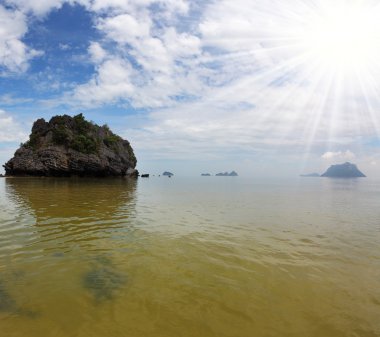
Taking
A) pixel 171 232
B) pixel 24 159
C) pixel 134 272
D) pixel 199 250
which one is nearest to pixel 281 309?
pixel 134 272

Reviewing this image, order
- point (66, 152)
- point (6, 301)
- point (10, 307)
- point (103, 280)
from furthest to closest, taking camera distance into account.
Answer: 1. point (66, 152)
2. point (103, 280)
3. point (6, 301)
4. point (10, 307)

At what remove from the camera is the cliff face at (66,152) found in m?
82.4

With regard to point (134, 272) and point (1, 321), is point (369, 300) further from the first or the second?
point (1, 321)

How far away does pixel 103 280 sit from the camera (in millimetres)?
8523

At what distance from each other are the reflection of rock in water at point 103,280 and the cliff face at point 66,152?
8103cm

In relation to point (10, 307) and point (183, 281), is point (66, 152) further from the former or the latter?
point (10, 307)

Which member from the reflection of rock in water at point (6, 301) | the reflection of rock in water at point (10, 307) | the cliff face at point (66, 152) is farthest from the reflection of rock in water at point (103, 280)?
A: the cliff face at point (66, 152)

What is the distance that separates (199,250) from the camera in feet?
40.0

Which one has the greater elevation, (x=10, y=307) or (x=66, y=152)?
(x=66, y=152)

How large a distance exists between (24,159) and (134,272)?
87194mm

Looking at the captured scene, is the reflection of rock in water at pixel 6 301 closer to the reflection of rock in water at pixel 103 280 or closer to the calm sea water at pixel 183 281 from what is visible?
the calm sea water at pixel 183 281

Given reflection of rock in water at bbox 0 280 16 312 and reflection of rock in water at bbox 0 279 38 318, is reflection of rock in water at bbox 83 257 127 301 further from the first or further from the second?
reflection of rock in water at bbox 0 280 16 312

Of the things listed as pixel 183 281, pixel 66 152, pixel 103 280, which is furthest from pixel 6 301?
pixel 66 152

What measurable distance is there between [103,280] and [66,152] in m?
86.3
